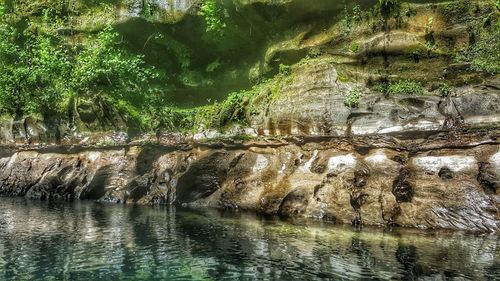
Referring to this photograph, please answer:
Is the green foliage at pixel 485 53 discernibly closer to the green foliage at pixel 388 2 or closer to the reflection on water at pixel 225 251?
the green foliage at pixel 388 2

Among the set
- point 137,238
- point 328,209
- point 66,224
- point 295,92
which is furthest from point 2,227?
point 295,92

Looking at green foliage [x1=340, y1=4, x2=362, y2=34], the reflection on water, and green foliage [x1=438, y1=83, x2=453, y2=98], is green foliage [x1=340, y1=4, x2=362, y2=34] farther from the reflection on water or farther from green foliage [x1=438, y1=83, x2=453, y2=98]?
the reflection on water

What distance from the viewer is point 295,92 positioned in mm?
21391

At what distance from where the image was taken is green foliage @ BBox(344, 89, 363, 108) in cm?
1971

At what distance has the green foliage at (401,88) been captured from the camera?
19.1 m

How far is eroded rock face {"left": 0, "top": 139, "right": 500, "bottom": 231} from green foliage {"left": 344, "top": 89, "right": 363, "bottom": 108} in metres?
2.05

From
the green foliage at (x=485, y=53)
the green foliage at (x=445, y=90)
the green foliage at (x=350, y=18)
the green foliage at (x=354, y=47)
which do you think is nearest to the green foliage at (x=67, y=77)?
the green foliage at (x=350, y=18)

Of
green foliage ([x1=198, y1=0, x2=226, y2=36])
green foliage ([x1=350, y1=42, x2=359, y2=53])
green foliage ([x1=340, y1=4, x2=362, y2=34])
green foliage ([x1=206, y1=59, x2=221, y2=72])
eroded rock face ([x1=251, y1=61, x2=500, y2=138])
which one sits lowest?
eroded rock face ([x1=251, y1=61, x2=500, y2=138])

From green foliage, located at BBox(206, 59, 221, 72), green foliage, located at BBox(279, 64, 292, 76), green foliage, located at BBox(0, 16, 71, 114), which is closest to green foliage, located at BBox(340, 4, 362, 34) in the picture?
green foliage, located at BBox(279, 64, 292, 76)

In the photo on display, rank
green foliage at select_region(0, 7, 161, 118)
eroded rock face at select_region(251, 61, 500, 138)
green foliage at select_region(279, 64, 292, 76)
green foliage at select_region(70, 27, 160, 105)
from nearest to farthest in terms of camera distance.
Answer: eroded rock face at select_region(251, 61, 500, 138) < green foliage at select_region(279, 64, 292, 76) < green foliage at select_region(70, 27, 160, 105) < green foliage at select_region(0, 7, 161, 118)

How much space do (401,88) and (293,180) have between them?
6.25 meters

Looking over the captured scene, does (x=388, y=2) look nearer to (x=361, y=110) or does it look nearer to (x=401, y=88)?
(x=401, y=88)

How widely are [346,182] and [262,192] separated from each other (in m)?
3.82

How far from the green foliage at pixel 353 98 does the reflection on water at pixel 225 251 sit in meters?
6.55
